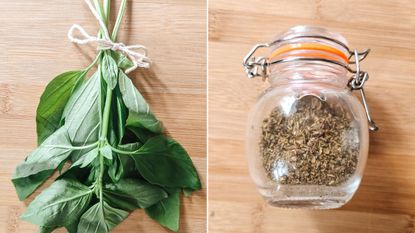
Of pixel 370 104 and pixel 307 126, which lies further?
pixel 370 104

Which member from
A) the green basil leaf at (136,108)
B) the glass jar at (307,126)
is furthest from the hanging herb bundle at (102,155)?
the glass jar at (307,126)

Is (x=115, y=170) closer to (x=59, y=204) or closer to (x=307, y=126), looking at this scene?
(x=59, y=204)

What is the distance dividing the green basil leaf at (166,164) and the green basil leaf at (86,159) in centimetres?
5

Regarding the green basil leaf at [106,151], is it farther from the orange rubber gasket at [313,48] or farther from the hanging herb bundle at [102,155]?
the orange rubber gasket at [313,48]

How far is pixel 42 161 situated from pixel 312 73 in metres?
0.38

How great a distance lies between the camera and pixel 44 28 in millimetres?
695

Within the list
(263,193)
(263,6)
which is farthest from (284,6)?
(263,193)

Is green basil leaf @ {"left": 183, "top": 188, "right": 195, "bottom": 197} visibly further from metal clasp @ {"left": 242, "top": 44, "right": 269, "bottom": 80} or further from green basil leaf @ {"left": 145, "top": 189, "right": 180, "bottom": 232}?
metal clasp @ {"left": 242, "top": 44, "right": 269, "bottom": 80}

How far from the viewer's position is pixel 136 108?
646 mm

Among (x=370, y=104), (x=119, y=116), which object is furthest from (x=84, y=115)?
(x=370, y=104)

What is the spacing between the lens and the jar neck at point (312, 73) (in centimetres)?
60

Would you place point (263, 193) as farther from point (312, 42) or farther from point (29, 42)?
point (29, 42)

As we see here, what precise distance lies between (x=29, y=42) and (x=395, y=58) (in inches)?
21.6

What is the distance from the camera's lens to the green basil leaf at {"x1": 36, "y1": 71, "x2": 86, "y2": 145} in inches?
26.0
